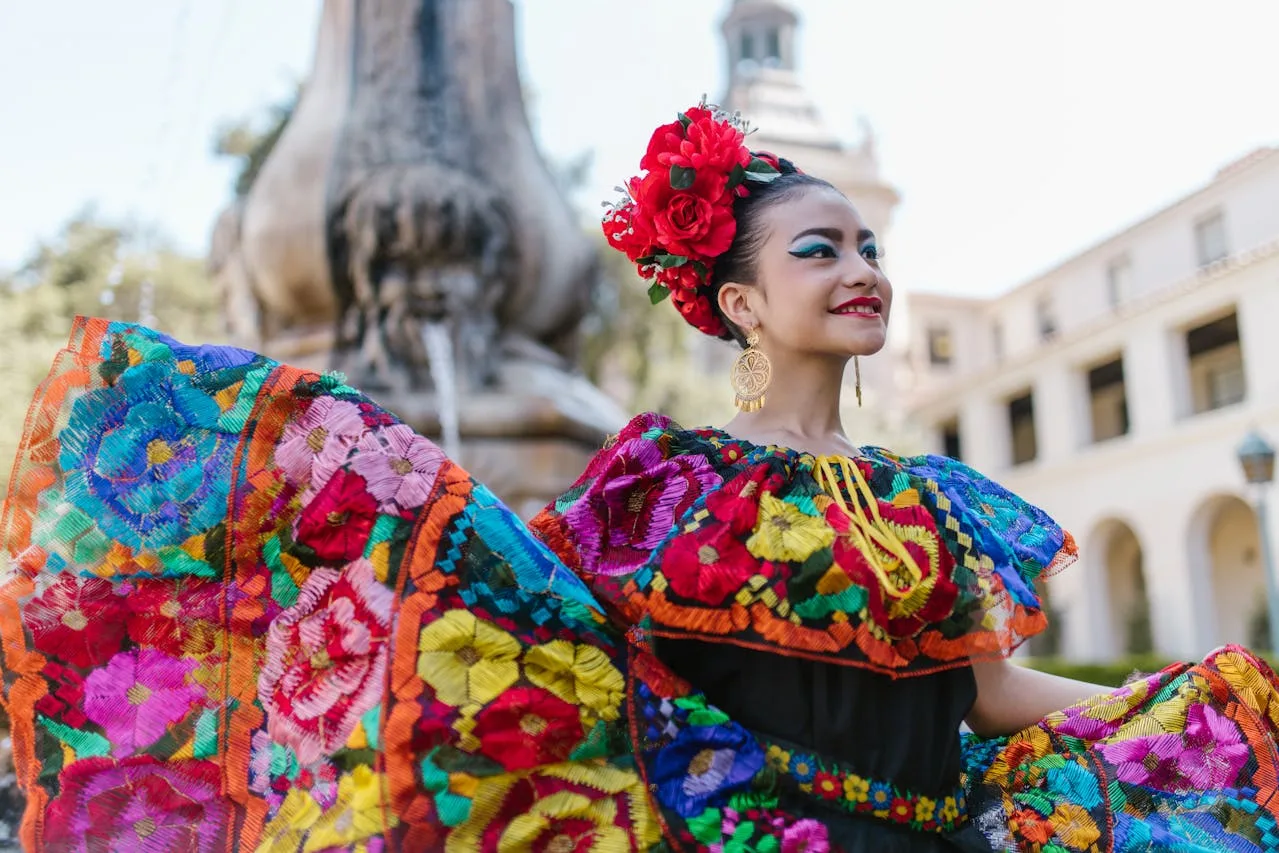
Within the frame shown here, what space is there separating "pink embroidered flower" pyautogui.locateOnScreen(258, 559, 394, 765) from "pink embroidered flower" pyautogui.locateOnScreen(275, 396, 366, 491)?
0.51 ft

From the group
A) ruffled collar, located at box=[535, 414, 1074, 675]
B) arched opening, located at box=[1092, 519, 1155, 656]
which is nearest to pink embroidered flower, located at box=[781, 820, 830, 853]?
ruffled collar, located at box=[535, 414, 1074, 675]

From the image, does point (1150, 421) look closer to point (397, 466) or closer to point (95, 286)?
point (95, 286)

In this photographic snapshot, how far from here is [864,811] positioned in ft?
5.46

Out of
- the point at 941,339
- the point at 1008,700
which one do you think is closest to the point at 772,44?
the point at 941,339

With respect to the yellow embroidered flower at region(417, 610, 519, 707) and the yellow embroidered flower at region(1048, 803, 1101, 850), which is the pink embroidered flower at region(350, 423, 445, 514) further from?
the yellow embroidered flower at region(1048, 803, 1101, 850)

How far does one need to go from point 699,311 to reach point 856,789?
1017 mm

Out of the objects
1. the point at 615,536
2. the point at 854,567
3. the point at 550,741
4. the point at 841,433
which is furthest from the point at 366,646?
the point at 841,433

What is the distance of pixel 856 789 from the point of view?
5.47 ft

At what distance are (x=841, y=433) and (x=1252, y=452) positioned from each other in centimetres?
738

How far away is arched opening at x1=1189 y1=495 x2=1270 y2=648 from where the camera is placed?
20250 millimetres

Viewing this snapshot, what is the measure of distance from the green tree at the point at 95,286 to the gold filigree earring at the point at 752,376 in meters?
15.0

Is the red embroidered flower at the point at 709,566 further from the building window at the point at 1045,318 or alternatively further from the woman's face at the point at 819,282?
the building window at the point at 1045,318

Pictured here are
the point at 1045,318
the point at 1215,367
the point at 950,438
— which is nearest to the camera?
the point at 1215,367

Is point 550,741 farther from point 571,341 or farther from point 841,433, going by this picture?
point 571,341
